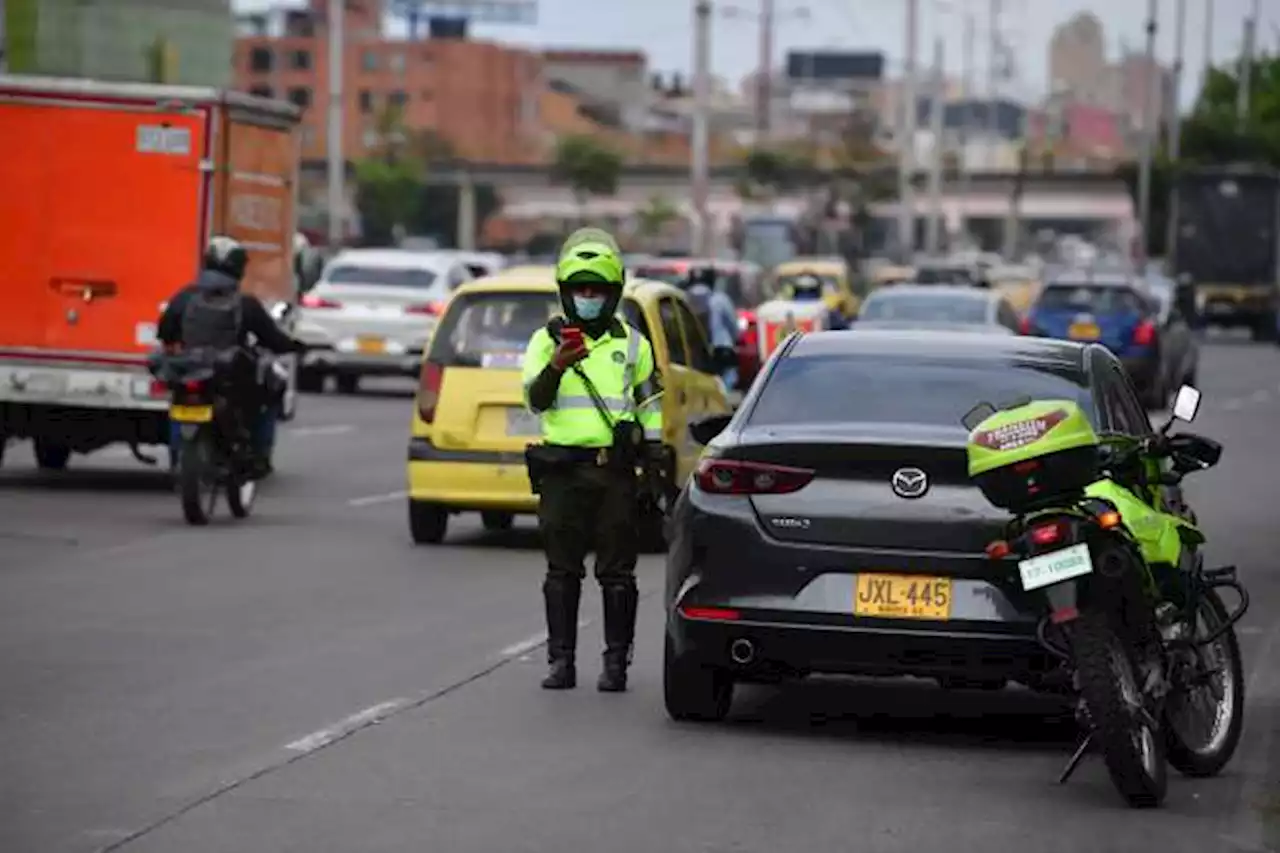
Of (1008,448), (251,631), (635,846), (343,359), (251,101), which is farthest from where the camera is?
(343,359)

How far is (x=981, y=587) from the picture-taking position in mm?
11602

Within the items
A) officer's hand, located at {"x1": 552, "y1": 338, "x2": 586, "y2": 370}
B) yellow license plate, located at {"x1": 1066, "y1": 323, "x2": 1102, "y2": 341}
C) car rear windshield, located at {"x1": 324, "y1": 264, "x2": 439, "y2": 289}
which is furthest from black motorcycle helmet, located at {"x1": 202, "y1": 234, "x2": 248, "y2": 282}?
yellow license plate, located at {"x1": 1066, "y1": 323, "x2": 1102, "y2": 341}

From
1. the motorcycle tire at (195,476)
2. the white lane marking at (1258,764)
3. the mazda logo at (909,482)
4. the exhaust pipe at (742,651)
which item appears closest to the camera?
the white lane marking at (1258,764)

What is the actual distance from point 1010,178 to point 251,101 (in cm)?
12108

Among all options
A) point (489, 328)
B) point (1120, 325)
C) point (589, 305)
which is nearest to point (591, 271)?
point (589, 305)

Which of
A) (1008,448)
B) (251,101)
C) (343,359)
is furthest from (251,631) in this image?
(343,359)

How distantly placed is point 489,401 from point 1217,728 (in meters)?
9.01

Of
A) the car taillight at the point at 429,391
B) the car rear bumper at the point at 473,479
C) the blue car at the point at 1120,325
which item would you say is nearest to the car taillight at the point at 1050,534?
the car rear bumper at the point at 473,479

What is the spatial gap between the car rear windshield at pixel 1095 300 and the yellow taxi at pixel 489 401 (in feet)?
72.5

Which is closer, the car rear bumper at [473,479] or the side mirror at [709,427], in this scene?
the side mirror at [709,427]

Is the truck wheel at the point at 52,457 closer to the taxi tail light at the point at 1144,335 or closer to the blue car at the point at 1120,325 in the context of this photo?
the blue car at the point at 1120,325

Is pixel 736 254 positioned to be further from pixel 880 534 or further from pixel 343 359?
pixel 880 534

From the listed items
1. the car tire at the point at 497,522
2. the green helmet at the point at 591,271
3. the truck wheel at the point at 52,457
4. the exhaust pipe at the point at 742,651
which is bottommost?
the truck wheel at the point at 52,457

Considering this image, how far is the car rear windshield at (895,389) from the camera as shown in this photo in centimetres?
1227
